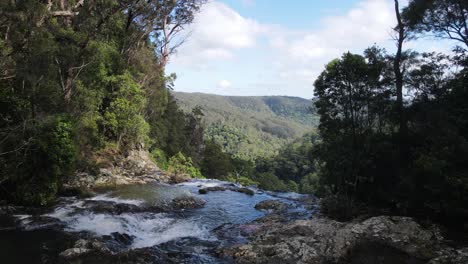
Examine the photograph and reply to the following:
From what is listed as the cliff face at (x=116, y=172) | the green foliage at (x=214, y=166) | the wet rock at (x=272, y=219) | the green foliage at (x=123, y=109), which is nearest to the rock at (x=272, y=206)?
the wet rock at (x=272, y=219)

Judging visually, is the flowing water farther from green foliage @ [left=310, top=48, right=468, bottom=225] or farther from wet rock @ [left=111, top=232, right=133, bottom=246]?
green foliage @ [left=310, top=48, right=468, bottom=225]

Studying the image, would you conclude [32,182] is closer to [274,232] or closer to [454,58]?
[274,232]

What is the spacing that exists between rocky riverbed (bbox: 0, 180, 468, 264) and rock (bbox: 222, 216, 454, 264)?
0.03 meters

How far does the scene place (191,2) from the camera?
113 ft

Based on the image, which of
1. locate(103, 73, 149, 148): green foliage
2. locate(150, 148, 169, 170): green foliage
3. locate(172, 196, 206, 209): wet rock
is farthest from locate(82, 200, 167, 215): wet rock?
locate(150, 148, 169, 170): green foliage

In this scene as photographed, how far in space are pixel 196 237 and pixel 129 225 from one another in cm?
319

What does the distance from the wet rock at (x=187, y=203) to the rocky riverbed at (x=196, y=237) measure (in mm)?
688

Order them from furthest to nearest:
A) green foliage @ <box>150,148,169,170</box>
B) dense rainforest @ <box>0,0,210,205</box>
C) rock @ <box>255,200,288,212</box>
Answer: green foliage @ <box>150,148,169,170</box>
rock @ <box>255,200,288,212</box>
dense rainforest @ <box>0,0,210,205</box>

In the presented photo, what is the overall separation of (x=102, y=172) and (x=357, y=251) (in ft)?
64.2

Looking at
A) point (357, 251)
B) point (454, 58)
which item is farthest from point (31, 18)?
point (454, 58)

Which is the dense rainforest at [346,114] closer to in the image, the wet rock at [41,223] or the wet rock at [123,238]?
the wet rock at [41,223]

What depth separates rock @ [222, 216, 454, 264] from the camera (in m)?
10.5

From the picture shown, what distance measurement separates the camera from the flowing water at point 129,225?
1136 cm

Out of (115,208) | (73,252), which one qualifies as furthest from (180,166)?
(73,252)
